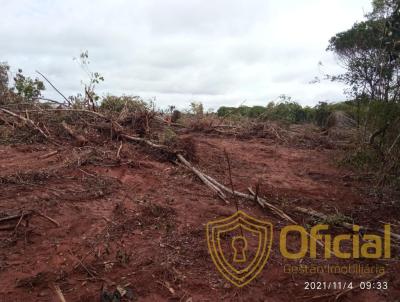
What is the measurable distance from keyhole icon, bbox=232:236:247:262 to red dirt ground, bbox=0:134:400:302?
225 mm

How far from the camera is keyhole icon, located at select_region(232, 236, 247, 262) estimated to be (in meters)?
3.01

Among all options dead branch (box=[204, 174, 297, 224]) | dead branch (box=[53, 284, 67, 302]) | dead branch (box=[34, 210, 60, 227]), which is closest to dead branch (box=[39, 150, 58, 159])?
dead branch (box=[34, 210, 60, 227])

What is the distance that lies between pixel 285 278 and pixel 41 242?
2.04 m

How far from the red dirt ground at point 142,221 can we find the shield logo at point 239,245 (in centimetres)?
7

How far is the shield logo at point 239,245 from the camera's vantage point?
285cm

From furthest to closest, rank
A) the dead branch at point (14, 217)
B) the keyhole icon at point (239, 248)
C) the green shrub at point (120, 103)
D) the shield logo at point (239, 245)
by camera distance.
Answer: the green shrub at point (120, 103), the dead branch at point (14, 217), the keyhole icon at point (239, 248), the shield logo at point (239, 245)

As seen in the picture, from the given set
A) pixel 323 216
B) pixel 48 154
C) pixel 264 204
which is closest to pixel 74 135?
pixel 48 154

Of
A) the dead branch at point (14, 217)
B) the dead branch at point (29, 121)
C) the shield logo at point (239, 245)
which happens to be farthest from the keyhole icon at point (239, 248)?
the dead branch at point (29, 121)

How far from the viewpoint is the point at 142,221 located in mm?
3523

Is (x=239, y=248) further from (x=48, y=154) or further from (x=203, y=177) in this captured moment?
(x=48, y=154)

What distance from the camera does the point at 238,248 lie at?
10.3 feet

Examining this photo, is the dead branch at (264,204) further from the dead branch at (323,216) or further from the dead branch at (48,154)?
the dead branch at (48,154)

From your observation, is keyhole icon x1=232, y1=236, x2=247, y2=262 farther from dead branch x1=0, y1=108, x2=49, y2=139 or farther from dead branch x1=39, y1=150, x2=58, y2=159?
dead branch x1=0, y1=108, x2=49, y2=139

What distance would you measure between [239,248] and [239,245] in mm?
53
